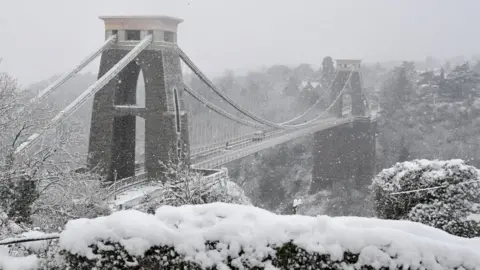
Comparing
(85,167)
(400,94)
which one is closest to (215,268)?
(85,167)

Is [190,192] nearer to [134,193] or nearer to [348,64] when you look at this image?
[134,193]

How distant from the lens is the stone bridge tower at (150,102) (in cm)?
1360

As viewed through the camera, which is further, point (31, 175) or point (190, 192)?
point (190, 192)

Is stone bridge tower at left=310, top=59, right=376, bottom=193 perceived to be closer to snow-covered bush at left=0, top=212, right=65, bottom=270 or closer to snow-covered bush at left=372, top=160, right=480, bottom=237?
snow-covered bush at left=372, top=160, right=480, bottom=237

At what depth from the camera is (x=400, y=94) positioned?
3150 cm

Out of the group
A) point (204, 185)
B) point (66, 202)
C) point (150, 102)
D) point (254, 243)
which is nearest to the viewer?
point (254, 243)

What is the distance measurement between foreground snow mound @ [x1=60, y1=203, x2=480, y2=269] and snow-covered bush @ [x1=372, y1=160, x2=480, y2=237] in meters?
2.72

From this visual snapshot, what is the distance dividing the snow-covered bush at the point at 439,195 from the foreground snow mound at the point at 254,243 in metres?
2.72

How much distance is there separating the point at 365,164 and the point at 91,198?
67.1 feet

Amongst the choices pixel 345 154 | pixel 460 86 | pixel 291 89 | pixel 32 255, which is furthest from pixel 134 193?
pixel 291 89

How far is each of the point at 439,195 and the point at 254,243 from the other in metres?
3.81

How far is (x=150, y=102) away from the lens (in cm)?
1385

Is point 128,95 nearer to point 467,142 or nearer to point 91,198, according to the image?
point 91,198

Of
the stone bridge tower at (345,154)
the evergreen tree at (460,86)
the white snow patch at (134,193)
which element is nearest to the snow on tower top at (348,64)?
the stone bridge tower at (345,154)
